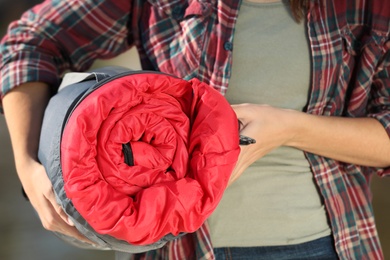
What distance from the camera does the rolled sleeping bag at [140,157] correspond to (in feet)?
2.78

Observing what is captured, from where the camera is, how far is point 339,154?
1.23 meters

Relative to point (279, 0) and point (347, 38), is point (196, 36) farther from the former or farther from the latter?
point (347, 38)

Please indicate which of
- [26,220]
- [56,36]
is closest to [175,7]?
[56,36]

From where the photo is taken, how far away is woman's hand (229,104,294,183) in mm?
1075

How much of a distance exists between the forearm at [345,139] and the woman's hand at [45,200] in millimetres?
445

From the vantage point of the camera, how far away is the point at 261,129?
1.10 m

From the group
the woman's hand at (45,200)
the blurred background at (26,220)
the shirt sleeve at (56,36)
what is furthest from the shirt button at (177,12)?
the blurred background at (26,220)

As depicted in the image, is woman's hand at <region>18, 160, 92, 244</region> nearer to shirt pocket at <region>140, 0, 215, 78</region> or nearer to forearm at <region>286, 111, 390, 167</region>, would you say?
shirt pocket at <region>140, 0, 215, 78</region>

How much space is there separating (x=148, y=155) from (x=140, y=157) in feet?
0.04

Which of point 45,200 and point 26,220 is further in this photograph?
point 26,220

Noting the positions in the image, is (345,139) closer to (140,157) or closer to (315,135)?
(315,135)

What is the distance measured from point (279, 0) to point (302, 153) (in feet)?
0.98

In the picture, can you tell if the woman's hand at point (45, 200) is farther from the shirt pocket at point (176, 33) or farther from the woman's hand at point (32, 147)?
the shirt pocket at point (176, 33)

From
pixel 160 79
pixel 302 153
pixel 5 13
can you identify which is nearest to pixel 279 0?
pixel 302 153
